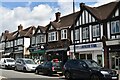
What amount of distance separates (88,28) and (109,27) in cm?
401

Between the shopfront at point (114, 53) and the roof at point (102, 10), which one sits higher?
the roof at point (102, 10)

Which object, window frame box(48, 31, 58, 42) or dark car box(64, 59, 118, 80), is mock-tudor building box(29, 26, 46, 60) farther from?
A: dark car box(64, 59, 118, 80)

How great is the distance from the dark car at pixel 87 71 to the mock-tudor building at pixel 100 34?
11470mm

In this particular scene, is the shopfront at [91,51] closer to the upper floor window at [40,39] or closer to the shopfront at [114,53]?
the shopfront at [114,53]

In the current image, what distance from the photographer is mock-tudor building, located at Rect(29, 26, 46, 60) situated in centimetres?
4662

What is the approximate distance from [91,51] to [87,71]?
16647mm

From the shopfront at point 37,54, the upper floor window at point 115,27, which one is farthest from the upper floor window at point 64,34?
the upper floor window at point 115,27

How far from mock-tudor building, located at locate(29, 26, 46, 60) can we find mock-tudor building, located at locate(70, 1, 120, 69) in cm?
1021

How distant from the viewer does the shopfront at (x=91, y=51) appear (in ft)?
105

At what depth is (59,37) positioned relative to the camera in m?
41.9

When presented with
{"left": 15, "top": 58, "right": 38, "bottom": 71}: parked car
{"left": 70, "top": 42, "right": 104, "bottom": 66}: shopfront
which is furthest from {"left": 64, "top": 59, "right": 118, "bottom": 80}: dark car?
{"left": 70, "top": 42, "right": 104, "bottom": 66}: shopfront

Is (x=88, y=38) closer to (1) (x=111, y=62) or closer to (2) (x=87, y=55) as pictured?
(2) (x=87, y=55)

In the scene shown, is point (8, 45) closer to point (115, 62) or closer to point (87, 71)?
point (115, 62)

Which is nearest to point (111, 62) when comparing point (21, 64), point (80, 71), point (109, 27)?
point (109, 27)
